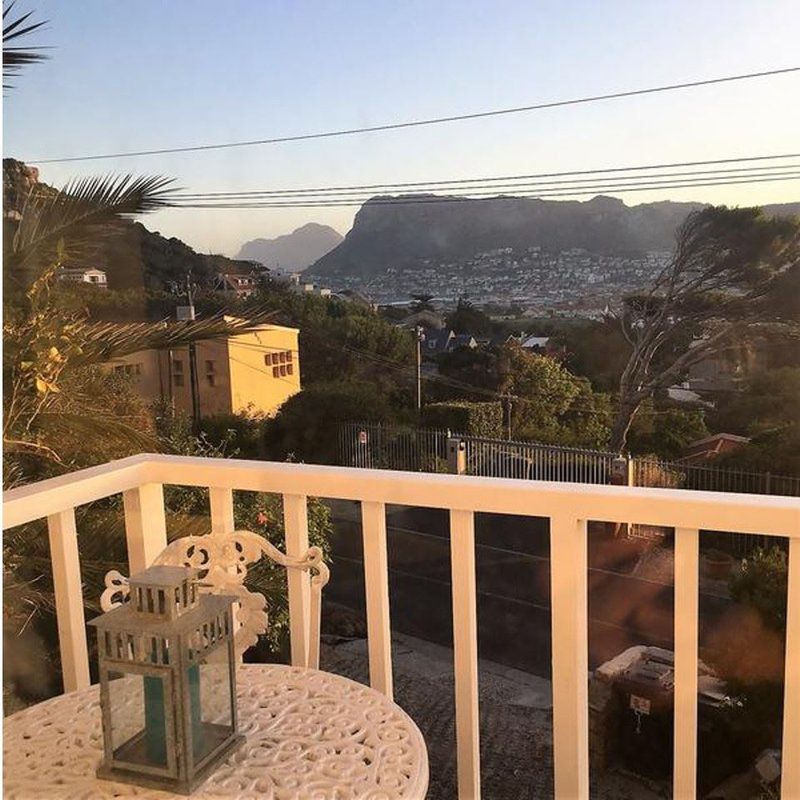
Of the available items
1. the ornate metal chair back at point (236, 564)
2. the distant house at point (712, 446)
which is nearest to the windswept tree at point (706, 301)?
the distant house at point (712, 446)

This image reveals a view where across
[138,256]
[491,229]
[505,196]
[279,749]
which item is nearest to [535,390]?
[491,229]

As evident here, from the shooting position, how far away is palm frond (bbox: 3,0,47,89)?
2.81 metres

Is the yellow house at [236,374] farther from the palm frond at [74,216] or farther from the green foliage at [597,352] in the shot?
the green foliage at [597,352]

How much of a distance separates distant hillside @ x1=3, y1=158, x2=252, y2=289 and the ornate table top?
265cm

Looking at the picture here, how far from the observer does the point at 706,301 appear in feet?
11.9

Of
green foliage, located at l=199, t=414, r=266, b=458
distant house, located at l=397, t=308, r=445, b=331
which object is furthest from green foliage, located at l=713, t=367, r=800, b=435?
green foliage, located at l=199, t=414, r=266, b=458

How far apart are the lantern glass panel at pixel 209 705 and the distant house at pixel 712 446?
3.06 meters

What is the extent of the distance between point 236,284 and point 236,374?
418 mm

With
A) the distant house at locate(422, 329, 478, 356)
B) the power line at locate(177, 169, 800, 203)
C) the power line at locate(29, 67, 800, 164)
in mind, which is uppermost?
the power line at locate(29, 67, 800, 164)

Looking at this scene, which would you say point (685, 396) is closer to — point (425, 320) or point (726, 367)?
point (726, 367)

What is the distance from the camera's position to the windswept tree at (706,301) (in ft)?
11.7

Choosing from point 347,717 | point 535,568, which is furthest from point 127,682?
point 535,568

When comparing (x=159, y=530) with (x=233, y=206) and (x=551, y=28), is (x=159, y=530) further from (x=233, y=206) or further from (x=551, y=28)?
(x=551, y=28)

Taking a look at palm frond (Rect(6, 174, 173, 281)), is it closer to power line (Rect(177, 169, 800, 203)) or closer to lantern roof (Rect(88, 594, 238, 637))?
power line (Rect(177, 169, 800, 203))
